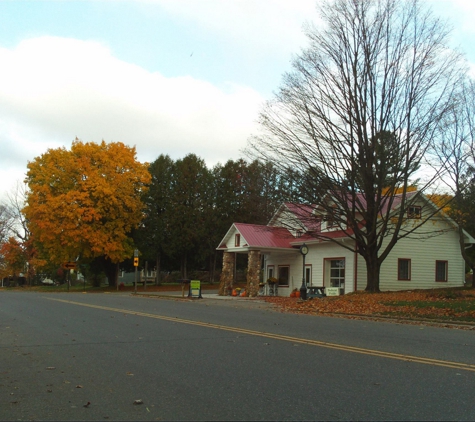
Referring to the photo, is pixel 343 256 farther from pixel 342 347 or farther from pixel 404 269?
pixel 342 347

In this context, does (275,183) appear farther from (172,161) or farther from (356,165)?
(172,161)

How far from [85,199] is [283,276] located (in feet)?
61.3

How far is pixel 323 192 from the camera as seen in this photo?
26547 millimetres

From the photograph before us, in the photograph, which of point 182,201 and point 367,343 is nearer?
point 367,343

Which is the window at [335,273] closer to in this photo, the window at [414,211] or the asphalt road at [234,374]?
the window at [414,211]

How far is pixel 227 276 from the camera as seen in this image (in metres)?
37.6

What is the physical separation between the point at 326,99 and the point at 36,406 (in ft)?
73.4

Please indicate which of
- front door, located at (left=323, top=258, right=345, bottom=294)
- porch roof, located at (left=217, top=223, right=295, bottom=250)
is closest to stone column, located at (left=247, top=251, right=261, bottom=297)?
porch roof, located at (left=217, top=223, right=295, bottom=250)

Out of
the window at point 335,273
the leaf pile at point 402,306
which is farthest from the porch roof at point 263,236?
the leaf pile at point 402,306

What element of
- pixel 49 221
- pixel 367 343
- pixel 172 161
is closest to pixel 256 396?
pixel 367 343

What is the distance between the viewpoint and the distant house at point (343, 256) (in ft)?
105

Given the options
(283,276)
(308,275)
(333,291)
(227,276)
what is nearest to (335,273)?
(308,275)

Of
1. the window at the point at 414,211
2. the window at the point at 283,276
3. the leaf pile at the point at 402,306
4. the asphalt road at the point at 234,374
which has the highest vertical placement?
the window at the point at 414,211

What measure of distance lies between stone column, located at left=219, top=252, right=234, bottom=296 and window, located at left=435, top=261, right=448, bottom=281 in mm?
13470
